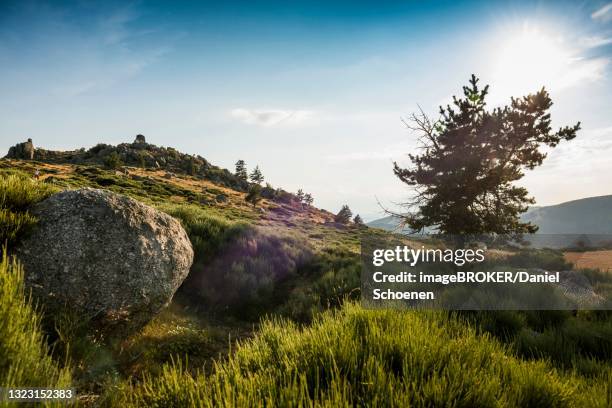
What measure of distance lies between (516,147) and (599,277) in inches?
369

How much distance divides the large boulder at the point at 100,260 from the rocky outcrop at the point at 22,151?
13438cm

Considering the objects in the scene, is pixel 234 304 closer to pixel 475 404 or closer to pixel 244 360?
pixel 244 360

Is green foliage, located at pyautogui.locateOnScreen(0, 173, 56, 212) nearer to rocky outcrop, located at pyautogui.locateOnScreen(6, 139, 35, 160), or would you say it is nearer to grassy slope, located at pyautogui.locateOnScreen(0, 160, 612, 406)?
grassy slope, located at pyautogui.locateOnScreen(0, 160, 612, 406)

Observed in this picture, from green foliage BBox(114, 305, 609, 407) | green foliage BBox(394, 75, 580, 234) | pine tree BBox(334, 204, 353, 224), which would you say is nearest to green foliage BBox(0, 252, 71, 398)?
green foliage BBox(114, 305, 609, 407)

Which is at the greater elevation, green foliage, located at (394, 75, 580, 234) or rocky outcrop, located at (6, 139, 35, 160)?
rocky outcrop, located at (6, 139, 35, 160)

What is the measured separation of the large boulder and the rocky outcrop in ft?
441

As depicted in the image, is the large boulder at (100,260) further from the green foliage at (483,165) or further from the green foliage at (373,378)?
the green foliage at (483,165)

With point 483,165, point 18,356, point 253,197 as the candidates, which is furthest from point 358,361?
point 253,197

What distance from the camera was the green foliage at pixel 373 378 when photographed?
252 centimetres

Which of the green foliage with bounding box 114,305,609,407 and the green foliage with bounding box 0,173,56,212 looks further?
the green foliage with bounding box 0,173,56,212

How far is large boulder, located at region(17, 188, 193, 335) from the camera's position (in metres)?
4.95

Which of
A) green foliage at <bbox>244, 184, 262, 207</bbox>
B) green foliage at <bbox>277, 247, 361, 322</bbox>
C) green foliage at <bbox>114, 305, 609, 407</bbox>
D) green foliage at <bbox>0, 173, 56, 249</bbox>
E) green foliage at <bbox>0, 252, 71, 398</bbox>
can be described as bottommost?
green foliage at <bbox>277, 247, 361, 322</bbox>

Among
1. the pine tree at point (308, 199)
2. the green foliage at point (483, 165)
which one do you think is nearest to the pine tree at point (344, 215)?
the pine tree at point (308, 199)

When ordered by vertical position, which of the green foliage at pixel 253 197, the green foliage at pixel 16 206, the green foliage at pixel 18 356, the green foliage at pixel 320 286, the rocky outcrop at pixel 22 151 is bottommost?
the green foliage at pixel 320 286
